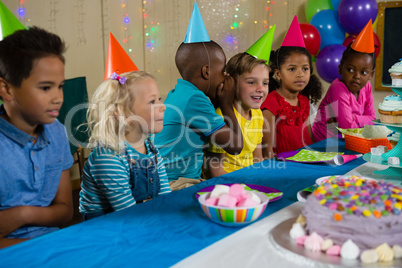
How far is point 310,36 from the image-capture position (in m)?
3.86

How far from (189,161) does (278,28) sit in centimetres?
336

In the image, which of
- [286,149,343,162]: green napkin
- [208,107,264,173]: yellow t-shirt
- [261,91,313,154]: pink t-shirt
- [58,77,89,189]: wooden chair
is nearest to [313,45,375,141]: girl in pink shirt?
[261,91,313,154]: pink t-shirt

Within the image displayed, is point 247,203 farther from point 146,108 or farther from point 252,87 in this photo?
point 252,87

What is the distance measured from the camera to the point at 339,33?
3990 millimetres

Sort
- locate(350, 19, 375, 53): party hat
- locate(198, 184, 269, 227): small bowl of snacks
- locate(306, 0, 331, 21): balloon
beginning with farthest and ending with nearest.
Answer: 1. locate(306, 0, 331, 21): balloon
2. locate(350, 19, 375, 53): party hat
3. locate(198, 184, 269, 227): small bowl of snacks

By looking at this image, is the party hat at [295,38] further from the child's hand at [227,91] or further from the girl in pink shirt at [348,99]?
the child's hand at [227,91]

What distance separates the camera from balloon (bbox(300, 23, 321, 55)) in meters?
3.85

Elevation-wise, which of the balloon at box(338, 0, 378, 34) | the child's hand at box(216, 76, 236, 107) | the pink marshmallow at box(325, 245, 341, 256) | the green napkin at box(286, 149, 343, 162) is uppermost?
the balloon at box(338, 0, 378, 34)

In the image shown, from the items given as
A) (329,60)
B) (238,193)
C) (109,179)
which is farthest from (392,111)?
(329,60)

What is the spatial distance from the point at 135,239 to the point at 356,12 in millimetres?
3378

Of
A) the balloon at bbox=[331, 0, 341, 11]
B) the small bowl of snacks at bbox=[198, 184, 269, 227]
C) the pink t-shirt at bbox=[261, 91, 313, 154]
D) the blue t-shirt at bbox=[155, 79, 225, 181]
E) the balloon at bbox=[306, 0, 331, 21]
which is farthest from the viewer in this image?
the balloon at bbox=[306, 0, 331, 21]

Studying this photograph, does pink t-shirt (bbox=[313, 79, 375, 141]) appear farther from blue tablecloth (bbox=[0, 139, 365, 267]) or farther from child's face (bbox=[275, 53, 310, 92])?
blue tablecloth (bbox=[0, 139, 365, 267])

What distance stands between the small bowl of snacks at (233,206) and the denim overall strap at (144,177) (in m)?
0.45

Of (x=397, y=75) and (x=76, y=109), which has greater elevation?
(x=397, y=75)
